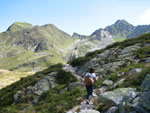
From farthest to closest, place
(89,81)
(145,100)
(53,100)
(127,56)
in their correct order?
1. (127,56)
2. (53,100)
3. (89,81)
4. (145,100)

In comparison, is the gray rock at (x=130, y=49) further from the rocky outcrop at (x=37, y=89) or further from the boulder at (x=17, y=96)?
the boulder at (x=17, y=96)

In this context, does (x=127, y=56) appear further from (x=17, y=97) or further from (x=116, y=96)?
(x=17, y=97)

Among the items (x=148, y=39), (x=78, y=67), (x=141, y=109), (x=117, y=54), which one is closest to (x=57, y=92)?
(x=78, y=67)

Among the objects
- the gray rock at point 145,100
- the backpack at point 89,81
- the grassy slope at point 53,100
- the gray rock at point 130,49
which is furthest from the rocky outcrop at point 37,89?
the gray rock at point 145,100

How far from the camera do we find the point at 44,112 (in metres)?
16.2

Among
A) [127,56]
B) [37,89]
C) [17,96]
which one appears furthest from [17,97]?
[127,56]

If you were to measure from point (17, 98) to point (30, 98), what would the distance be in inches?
102

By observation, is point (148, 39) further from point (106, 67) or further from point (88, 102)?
point (88, 102)

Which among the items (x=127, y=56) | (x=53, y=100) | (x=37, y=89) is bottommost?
(x=53, y=100)

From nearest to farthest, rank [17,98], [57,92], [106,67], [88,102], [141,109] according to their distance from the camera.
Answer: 1. [141,109]
2. [88,102]
3. [57,92]
4. [17,98]
5. [106,67]

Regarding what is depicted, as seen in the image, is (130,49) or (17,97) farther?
(130,49)

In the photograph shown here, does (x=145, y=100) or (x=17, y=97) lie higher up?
(x=145, y=100)

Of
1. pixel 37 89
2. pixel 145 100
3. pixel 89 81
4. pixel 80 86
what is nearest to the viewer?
pixel 145 100

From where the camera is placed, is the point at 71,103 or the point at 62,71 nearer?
the point at 71,103
